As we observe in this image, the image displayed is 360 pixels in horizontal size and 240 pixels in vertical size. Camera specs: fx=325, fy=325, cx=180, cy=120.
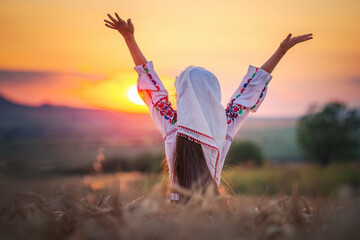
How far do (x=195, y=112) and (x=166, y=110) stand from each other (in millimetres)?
363

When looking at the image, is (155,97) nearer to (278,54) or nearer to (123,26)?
(123,26)

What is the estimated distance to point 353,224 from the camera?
35.3 inches

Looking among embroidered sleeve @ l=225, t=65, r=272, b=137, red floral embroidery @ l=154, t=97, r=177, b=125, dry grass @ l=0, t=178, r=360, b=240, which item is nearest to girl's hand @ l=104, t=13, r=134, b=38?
red floral embroidery @ l=154, t=97, r=177, b=125

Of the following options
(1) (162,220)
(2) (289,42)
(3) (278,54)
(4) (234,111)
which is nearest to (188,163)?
(4) (234,111)

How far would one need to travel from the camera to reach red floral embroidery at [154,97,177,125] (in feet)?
8.24

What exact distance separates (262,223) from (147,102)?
1.65m

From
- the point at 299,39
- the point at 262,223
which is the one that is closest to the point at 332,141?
the point at 299,39

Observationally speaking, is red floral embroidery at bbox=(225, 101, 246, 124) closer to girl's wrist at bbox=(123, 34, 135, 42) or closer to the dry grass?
girl's wrist at bbox=(123, 34, 135, 42)

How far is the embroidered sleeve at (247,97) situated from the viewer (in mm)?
2592

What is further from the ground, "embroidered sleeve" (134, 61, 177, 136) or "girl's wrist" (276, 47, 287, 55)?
"girl's wrist" (276, 47, 287, 55)

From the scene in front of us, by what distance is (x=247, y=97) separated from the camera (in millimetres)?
2656

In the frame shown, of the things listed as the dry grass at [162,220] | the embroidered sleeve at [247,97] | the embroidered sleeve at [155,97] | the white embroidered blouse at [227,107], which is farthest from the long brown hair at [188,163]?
the dry grass at [162,220]

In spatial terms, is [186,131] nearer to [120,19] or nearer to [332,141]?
[120,19]

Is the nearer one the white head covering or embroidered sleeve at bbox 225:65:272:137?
the white head covering
